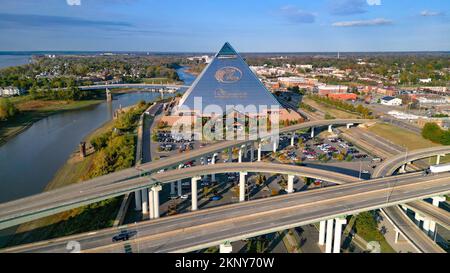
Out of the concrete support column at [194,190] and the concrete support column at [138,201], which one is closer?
the concrete support column at [194,190]

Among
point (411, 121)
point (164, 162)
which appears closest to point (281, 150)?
point (164, 162)

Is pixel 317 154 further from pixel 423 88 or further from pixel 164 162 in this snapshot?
pixel 423 88

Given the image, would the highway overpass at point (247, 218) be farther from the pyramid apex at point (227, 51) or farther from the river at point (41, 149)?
the pyramid apex at point (227, 51)

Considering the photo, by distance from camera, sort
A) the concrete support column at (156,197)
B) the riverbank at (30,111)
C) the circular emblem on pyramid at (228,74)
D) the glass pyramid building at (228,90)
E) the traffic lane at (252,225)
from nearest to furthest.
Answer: the traffic lane at (252,225)
the concrete support column at (156,197)
the riverbank at (30,111)
the glass pyramid building at (228,90)
the circular emblem on pyramid at (228,74)

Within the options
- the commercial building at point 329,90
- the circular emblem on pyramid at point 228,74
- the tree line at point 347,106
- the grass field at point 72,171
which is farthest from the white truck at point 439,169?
the commercial building at point 329,90

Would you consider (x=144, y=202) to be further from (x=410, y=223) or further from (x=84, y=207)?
(x=410, y=223)

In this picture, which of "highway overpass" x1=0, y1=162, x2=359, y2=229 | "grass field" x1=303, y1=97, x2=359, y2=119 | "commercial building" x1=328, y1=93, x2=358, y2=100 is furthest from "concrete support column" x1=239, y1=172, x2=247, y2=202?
"commercial building" x1=328, y1=93, x2=358, y2=100
